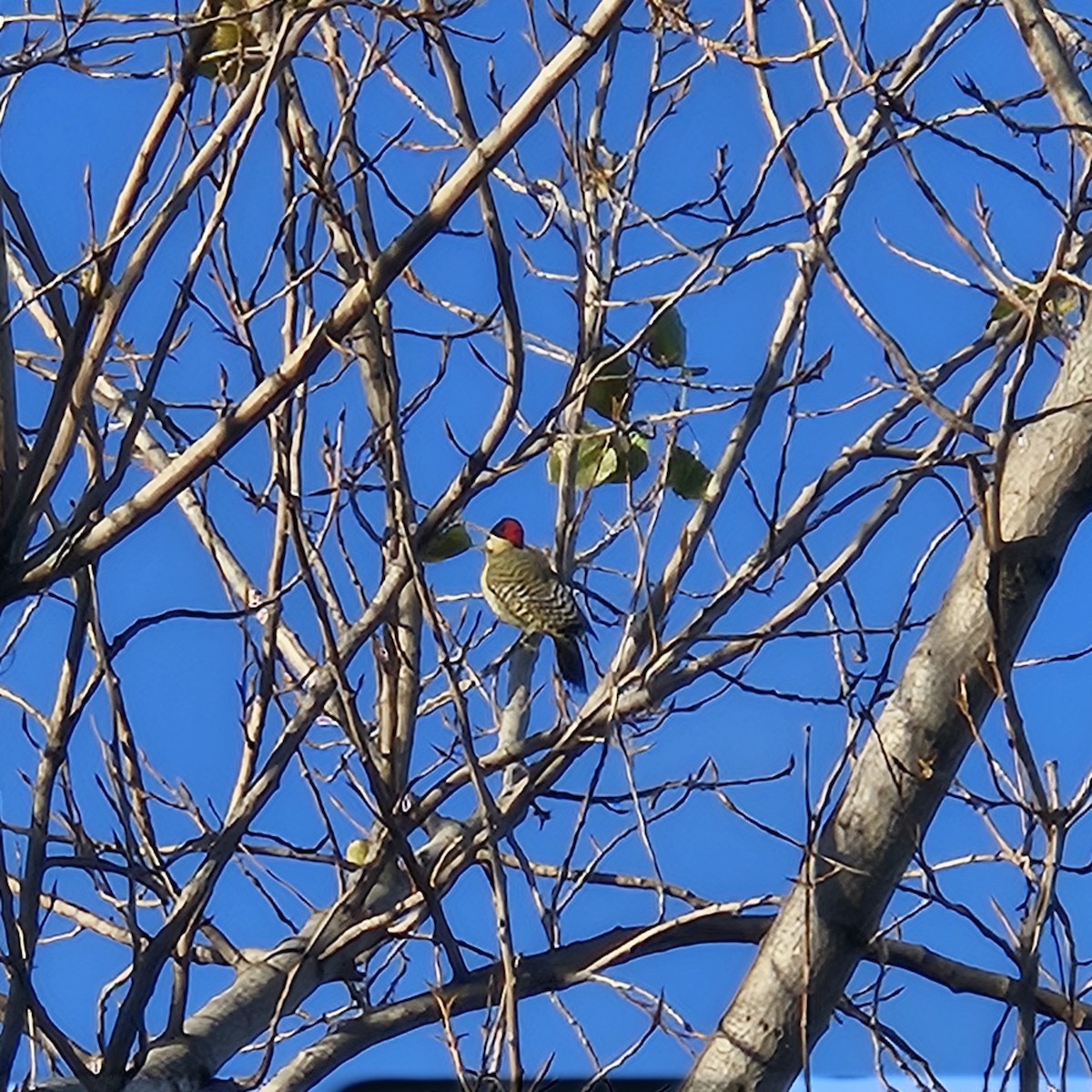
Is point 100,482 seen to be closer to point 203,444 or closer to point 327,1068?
point 203,444

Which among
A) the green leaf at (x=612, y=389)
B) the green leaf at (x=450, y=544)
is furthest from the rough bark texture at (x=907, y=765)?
the green leaf at (x=450, y=544)

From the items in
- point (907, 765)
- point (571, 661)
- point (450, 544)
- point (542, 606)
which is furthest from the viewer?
point (571, 661)

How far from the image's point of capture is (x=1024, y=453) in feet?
6.41

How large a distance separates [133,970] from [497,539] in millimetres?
2739

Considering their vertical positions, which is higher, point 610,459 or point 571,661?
point 571,661

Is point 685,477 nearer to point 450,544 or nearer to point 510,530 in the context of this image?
point 450,544

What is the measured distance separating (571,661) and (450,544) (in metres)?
1.01

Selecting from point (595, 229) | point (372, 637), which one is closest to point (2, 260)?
point (372, 637)

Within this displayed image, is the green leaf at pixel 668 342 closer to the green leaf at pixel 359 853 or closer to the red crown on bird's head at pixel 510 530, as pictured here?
the green leaf at pixel 359 853

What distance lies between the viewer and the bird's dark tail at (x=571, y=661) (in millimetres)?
3924

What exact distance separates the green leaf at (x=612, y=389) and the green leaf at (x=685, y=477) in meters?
0.12

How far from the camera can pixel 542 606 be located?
12.9 feet

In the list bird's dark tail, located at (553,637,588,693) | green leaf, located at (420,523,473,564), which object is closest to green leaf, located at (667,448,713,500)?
green leaf, located at (420,523,473,564)

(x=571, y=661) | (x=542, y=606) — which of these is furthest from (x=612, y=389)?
(x=571, y=661)
